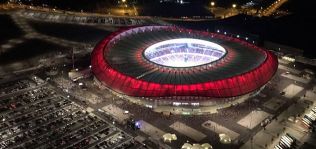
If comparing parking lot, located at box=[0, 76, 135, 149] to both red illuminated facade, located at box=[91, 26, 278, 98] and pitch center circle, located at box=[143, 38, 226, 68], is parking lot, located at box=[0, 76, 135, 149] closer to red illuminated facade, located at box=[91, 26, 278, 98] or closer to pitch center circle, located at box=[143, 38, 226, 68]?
red illuminated facade, located at box=[91, 26, 278, 98]

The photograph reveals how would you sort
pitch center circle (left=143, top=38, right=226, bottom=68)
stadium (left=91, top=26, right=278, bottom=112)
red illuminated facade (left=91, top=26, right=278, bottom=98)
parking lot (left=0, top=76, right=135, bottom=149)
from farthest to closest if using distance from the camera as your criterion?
pitch center circle (left=143, top=38, right=226, bottom=68)
stadium (left=91, top=26, right=278, bottom=112)
red illuminated facade (left=91, top=26, right=278, bottom=98)
parking lot (left=0, top=76, right=135, bottom=149)

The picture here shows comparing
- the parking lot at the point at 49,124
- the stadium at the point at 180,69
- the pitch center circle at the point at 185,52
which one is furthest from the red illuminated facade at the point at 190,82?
the parking lot at the point at 49,124

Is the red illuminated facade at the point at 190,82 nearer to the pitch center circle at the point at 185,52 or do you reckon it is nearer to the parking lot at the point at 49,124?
the pitch center circle at the point at 185,52

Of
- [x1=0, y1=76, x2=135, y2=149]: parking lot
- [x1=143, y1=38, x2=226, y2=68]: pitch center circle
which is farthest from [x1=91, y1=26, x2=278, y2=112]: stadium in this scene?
[x1=0, y1=76, x2=135, y2=149]: parking lot

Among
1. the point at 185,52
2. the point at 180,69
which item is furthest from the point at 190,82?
the point at 185,52

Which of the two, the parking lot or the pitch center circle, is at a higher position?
the pitch center circle

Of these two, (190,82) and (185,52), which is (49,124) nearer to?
(190,82)

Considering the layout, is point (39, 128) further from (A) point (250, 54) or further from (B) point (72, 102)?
(A) point (250, 54)

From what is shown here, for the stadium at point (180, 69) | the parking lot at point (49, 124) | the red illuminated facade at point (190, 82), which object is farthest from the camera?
the stadium at point (180, 69)
